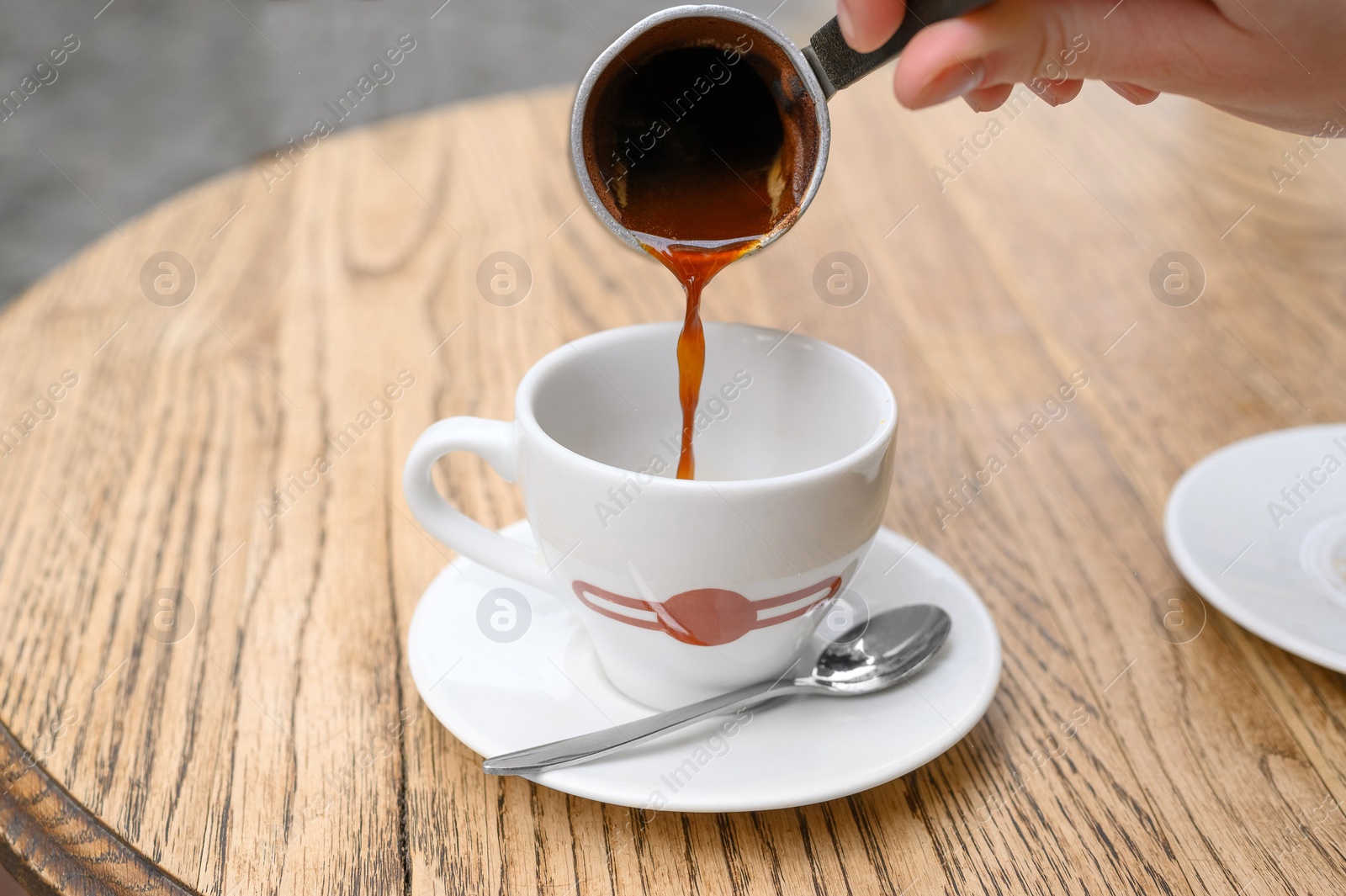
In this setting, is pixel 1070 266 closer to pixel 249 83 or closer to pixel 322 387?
pixel 322 387

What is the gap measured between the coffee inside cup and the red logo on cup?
0.50 ft

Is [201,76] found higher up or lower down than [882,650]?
lower down

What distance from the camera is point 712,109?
0.82 m

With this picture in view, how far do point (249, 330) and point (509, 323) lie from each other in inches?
11.0

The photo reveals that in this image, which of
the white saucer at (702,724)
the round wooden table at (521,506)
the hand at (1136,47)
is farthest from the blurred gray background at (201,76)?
the white saucer at (702,724)

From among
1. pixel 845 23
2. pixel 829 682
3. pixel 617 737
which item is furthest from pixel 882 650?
pixel 845 23

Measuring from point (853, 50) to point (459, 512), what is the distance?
1.33 ft

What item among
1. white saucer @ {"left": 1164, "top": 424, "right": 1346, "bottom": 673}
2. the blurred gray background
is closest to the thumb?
white saucer @ {"left": 1164, "top": 424, "right": 1346, "bottom": 673}

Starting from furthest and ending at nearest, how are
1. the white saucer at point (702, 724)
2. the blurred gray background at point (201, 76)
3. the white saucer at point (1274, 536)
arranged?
the blurred gray background at point (201, 76), the white saucer at point (1274, 536), the white saucer at point (702, 724)

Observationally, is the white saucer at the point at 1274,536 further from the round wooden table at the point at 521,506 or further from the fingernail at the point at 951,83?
the fingernail at the point at 951,83

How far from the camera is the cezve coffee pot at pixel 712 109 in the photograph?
0.71m

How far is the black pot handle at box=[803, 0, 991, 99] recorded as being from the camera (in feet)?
2.29

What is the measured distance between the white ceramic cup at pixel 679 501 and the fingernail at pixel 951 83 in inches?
7.4

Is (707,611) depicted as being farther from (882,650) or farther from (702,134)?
(702,134)
